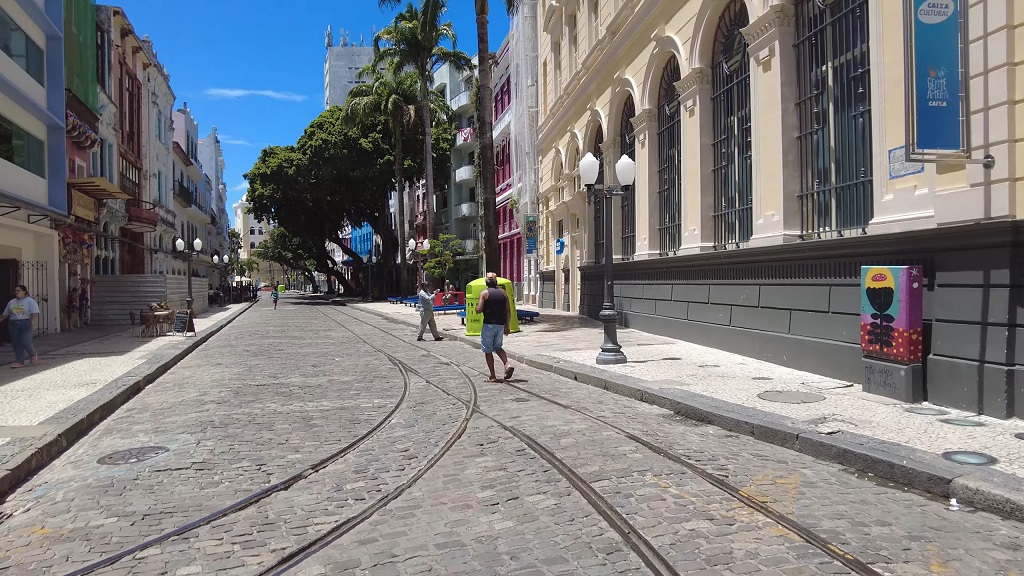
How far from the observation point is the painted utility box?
25.3ft

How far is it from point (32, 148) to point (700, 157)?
17028mm

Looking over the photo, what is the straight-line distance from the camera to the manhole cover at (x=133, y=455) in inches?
246

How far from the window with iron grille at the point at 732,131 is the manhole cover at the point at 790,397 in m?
4.49

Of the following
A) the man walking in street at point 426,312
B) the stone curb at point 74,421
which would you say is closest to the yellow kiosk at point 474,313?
the man walking in street at point 426,312

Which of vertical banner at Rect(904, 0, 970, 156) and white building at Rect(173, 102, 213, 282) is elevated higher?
white building at Rect(173, 102, 213, 282)

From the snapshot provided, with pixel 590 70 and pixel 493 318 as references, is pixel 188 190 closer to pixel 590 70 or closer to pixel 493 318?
pixel 590 70

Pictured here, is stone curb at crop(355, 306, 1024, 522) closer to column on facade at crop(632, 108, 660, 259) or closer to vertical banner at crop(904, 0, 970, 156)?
vertical banner at crop(904, 0, 970, 156)

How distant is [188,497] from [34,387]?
6.69 meters

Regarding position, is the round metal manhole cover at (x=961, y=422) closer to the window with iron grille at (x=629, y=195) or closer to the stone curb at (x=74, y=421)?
the stone curb at (x=74, y=421)

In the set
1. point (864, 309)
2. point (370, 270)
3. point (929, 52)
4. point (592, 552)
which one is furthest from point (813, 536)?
point (370, 270)

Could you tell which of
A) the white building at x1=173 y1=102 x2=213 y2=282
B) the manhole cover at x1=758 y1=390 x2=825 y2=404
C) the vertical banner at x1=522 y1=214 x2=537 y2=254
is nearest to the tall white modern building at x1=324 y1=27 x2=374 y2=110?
the white building at x1=173 y1=102 x2=213 y2=282

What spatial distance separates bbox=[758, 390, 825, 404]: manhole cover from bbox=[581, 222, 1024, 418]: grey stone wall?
1070mm

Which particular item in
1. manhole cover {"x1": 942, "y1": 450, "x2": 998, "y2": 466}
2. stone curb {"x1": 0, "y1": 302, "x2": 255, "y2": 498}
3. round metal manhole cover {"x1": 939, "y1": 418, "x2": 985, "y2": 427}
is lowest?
stone curb {"x1": 0, "y1": 302, "x2": 255, "y2": 498}

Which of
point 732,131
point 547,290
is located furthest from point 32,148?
point 547,290
